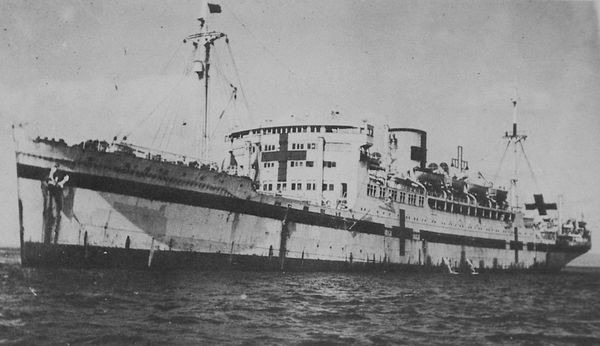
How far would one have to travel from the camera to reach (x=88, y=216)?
20.5 m

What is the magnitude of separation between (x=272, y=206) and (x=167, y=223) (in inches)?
217

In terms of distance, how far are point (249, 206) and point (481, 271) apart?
23.7 metres

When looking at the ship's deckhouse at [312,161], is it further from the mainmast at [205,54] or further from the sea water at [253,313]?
the sea water at [253,313]

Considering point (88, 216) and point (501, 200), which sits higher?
point (501, 200)

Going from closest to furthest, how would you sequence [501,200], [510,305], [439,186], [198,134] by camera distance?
1. [510,305]
2. [198,134]
3. [439,186]
4. [501,200]

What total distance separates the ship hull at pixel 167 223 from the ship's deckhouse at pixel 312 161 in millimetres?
2100

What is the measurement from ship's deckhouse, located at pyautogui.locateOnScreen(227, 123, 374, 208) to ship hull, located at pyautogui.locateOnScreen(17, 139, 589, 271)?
2.10 metres

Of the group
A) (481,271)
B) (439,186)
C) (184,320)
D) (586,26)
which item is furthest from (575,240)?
(184,320)

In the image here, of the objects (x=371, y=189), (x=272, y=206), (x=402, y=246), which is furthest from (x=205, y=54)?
(x=402, y=246)

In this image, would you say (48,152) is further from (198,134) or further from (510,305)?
(510,305)

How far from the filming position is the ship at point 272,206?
20156mm

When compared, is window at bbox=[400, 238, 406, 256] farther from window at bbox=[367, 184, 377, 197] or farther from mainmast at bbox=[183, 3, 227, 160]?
mainmast at bbox=[183, 3, 227, 160]

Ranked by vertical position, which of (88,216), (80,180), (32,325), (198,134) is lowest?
(32,325)

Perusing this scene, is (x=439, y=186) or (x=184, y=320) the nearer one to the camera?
(x=184, y=320)
